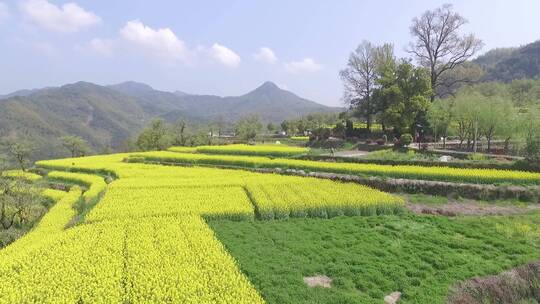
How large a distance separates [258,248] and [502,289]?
8.11m

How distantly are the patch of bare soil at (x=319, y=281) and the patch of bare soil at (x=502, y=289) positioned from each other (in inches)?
135

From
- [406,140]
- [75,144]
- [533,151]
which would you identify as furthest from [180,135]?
[533,151]

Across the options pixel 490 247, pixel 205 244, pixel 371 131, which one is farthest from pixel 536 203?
pixel 371 131

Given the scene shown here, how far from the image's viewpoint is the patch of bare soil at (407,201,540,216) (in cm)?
2031

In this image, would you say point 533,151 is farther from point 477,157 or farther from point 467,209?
point 467,209

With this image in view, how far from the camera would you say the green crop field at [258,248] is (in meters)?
11.5

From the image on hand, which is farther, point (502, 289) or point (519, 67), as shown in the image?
point (519, 67)

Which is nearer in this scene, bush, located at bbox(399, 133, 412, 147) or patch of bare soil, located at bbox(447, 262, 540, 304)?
patch of bare soil, located at bbox(447, 262, 540, 304)

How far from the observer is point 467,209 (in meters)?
21.1

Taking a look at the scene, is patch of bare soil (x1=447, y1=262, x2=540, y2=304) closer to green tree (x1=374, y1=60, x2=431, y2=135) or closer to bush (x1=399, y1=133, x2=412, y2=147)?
bush (x1=399, y1=133, x2=412, y2=147)

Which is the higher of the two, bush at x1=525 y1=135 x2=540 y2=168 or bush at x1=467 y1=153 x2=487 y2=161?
bush at x1=525 y1=135 x2=540 y2=168

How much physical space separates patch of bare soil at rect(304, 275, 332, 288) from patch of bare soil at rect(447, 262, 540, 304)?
3.44 meters

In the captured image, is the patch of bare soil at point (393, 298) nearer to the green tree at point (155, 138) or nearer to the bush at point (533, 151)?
the bush at point (533, 151)

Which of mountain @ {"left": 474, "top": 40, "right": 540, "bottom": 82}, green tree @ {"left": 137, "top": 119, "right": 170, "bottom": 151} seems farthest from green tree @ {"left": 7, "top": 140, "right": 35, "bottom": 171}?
mountain @ {"left": 474, "top": 40, "right": 540, "bottom": 82}
